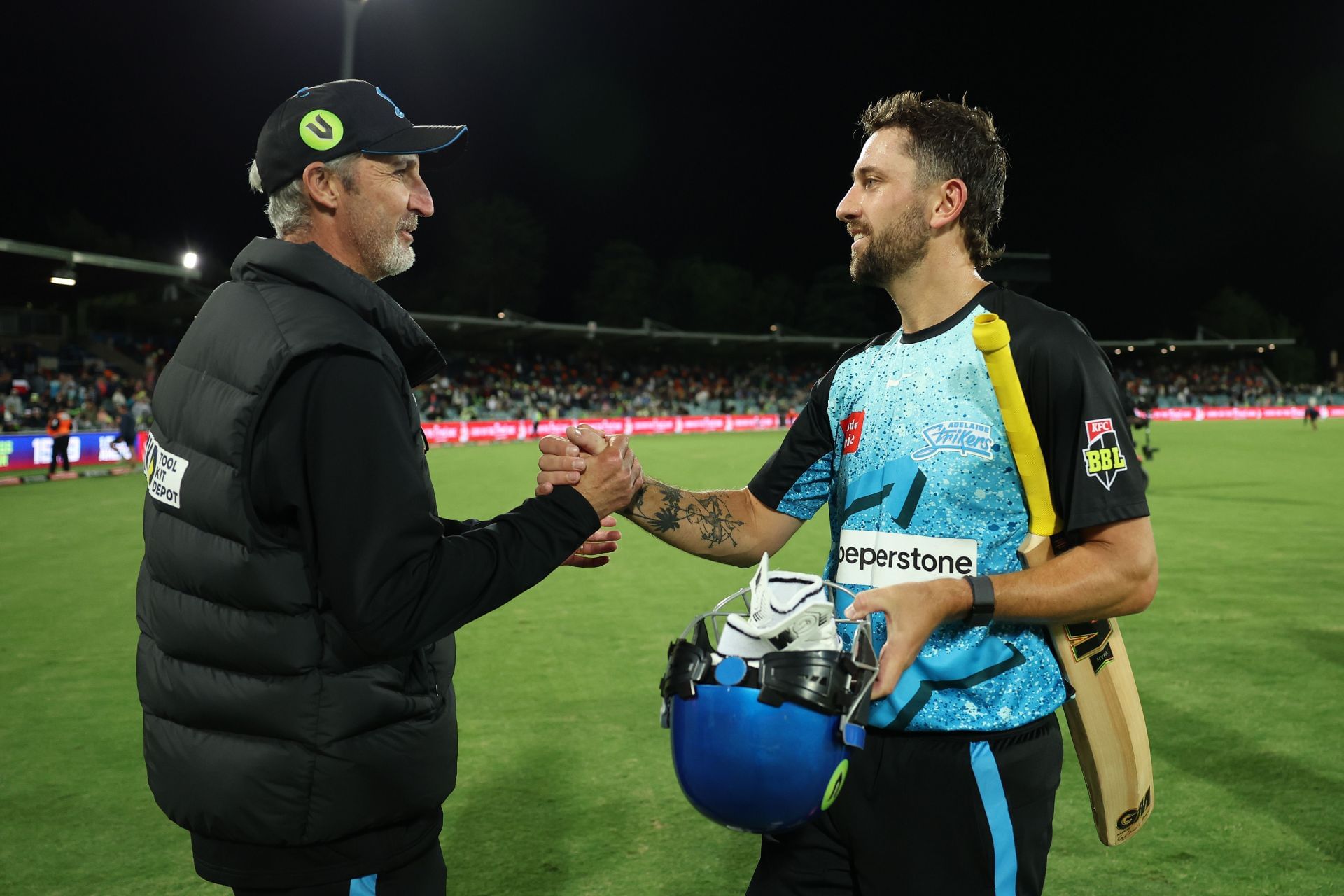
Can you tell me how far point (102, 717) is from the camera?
6.11 meters

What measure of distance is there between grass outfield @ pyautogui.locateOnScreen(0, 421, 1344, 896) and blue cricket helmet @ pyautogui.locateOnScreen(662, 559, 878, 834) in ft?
8.10

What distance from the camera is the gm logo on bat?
2373mm

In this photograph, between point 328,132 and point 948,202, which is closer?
point 328,132

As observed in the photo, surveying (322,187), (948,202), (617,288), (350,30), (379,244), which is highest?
(617,288)

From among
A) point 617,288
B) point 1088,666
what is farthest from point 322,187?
point 617,288

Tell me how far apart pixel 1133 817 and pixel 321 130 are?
2593 mm

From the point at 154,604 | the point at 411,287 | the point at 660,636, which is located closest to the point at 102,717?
the point at 660,636

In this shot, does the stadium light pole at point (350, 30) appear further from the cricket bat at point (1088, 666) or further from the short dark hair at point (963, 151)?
the cricket bat at point (1088, 666)

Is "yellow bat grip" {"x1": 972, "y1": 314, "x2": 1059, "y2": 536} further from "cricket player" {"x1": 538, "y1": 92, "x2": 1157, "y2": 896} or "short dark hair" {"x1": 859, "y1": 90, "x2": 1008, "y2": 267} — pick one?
"short dark hair" {"x1": 859, "y1": 90, "x2": 1008, "y2": 267}

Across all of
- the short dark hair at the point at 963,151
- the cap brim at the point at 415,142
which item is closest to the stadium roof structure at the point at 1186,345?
the short dark hair at the point at 963,151

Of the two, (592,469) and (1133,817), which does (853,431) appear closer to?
(592,469)

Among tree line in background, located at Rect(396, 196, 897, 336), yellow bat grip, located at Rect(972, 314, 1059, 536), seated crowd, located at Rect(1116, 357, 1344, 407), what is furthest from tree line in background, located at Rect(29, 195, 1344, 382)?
yellow bat grip, located at Rect(972, 314, 1059, 536)

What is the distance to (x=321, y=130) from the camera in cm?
229

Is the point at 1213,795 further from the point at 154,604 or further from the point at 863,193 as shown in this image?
the point at 154,604
